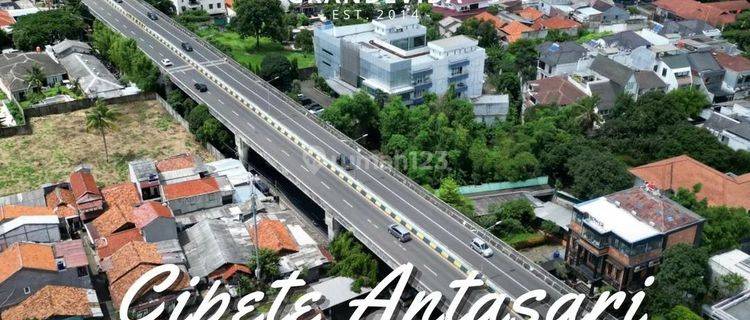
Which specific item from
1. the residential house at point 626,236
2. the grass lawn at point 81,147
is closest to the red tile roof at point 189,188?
the grass lawn at point 81,147

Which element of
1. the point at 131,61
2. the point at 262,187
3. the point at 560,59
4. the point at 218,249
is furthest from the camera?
the point at 560,59

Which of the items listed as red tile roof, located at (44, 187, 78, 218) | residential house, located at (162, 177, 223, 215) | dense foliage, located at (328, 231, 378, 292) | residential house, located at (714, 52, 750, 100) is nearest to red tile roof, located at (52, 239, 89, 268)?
red tile roof, located at (44, 187, 78, 218)

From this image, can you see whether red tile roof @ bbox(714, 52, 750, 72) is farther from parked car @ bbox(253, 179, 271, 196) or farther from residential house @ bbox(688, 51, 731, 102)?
parked car @ bbox(253, 179, 271, 196)

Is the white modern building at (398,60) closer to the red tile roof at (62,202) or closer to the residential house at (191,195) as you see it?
the residential house at (191,195)

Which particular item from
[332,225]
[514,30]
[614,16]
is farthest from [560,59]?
[332,225]

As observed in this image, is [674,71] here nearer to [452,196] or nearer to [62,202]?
[452,196]
